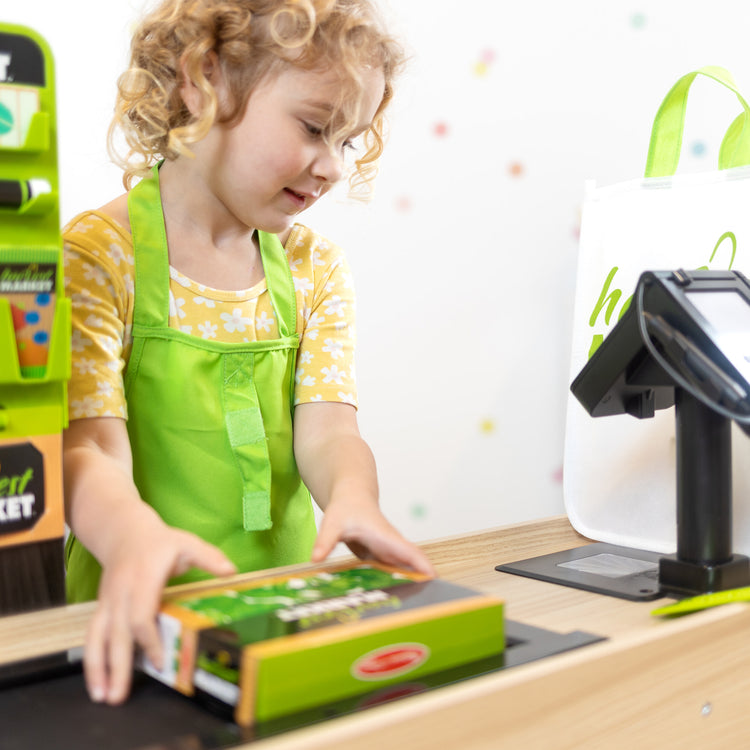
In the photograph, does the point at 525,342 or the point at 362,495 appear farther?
the point at 525,342

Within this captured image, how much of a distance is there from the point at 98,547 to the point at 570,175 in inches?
39.9

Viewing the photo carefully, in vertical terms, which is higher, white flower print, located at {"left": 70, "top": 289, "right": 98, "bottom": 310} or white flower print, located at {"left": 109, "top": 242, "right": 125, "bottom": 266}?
white flower print, located at {"left": 109, "top": 242, "right": 125, "bottom": 266}

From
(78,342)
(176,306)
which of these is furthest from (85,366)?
(176,306)

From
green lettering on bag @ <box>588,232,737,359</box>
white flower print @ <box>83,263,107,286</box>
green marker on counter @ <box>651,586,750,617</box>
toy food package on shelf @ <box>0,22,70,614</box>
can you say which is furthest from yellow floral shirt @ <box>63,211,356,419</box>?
green marker on counter @ <box>651,586,750,617</box>

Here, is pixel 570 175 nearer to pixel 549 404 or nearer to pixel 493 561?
pixel 549 404

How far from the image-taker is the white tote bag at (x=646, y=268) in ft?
2.62

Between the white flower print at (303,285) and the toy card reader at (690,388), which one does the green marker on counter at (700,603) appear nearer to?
the toy card reader at (690,388)

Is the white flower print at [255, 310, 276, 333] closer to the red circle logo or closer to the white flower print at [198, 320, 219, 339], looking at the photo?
the white flower print at [198, 320, 219, 339]

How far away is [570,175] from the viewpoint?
1370 mm

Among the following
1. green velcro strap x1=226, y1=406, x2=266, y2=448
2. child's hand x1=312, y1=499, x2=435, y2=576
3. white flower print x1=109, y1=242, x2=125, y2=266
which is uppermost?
white flower print x1=109, y1=242, x2=125, y2=266

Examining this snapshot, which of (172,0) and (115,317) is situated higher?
(172,0)

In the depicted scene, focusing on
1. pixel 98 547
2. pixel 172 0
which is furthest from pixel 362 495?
pixel 172 0

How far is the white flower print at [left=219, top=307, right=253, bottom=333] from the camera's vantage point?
79 cm

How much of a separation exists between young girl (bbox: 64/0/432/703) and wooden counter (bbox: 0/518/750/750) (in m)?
0.15
